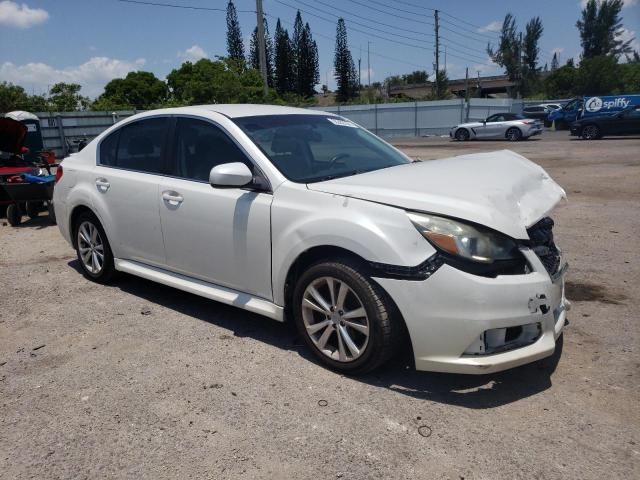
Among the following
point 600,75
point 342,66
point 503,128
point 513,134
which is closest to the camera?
point 513,134

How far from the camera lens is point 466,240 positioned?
9.91 feet

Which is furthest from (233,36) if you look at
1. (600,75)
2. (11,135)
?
(11,135)

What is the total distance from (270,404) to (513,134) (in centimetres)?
2569

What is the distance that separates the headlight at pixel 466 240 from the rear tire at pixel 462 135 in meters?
26.6

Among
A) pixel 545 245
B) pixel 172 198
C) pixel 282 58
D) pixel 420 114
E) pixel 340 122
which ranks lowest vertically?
pixel 545 245

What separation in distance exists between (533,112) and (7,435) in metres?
43.2

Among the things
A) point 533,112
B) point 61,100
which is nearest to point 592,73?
point 533,112

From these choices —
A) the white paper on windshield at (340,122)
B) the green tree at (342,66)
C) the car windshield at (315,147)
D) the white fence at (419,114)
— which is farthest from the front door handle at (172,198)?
the green tree at (342,66)

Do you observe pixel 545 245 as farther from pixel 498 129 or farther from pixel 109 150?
pixel 498 129

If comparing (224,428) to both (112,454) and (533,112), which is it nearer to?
(112,454)

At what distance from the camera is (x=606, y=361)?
3566mm

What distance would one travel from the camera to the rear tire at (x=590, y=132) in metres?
24.0

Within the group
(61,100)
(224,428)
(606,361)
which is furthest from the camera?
(61,100)

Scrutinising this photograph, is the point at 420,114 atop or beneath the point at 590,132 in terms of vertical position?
atop
